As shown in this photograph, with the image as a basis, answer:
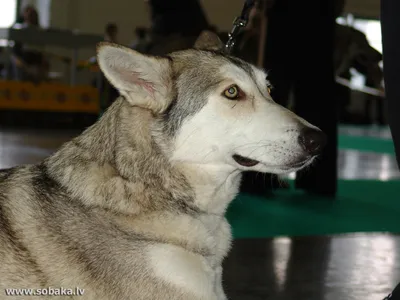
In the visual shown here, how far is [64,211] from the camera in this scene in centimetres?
228

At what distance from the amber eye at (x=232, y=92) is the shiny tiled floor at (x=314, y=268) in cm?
107

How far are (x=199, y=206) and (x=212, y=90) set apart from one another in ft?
1.57

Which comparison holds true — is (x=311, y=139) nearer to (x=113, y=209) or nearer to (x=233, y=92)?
(x=233, y=92)

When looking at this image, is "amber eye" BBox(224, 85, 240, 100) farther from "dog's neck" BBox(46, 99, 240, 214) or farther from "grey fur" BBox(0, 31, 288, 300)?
"dog's neck" BBox(46, 99, 240, 214)

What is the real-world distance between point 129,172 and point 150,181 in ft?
0.29

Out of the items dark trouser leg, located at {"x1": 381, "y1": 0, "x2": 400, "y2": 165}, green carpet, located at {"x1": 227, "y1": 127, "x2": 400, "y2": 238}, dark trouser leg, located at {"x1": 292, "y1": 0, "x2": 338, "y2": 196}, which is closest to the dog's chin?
dark trouser leg, located at {"x1": 381, "y1": 0, "x2": 400, "y2": 165}

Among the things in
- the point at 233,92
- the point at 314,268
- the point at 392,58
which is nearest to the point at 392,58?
the point at 392,58

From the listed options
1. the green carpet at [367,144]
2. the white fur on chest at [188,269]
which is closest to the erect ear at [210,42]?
the white fur on chest at [188,269]

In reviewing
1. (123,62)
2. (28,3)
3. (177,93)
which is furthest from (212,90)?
(28,3)

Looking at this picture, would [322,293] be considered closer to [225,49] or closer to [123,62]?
[225,49]

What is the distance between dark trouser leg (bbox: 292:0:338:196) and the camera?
5891 mm

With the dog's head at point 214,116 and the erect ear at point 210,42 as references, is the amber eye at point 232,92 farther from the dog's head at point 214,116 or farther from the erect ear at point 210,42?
the erect ear at point 210,42

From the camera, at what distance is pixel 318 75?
19.7 feet

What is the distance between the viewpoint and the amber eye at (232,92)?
2.51 meters
